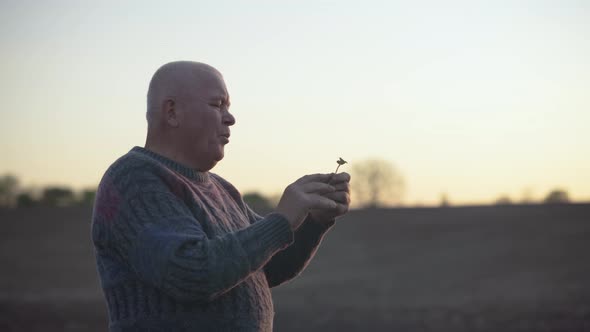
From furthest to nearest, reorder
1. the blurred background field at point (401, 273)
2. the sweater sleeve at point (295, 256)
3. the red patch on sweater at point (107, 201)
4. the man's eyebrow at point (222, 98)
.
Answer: the blurred background field at point (401, 273), the sweater sleeve at point (295, 256), the man's eyebrow at point (222, 98), the red patch on sweater at point (107, 201)

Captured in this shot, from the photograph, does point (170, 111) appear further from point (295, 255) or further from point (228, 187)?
point (295, 255)

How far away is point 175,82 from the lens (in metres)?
2.66

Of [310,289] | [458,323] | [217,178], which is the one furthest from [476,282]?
[217,178]

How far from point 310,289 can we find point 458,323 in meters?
9.06

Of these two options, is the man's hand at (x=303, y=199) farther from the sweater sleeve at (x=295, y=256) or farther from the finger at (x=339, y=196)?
the sweater sleeve at (x=295, y=256)

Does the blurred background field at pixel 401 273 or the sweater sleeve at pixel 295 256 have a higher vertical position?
the sweater sleeve at pixel 295 256

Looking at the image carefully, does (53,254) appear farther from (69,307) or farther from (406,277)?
(406,277)

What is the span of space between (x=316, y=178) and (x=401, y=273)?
23646 mm

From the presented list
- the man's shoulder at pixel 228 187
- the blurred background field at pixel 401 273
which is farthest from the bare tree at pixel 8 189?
the man's shoulder at pixel 228 187

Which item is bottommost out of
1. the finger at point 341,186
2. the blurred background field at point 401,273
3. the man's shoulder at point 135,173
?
the blurred background field at point 401,273

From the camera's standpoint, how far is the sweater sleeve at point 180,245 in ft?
7.58

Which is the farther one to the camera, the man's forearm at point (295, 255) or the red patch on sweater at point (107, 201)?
the man's forearm at point (295, 255)

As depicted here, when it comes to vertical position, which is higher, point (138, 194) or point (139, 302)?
point (138, 194)

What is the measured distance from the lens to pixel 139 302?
2434mm
